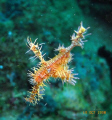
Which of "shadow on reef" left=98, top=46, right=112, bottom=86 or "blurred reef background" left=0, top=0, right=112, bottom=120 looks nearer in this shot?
"blurred reef background" left=0, top=0, right=112, bottom=120

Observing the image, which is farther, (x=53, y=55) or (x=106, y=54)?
(x=106, y=54)

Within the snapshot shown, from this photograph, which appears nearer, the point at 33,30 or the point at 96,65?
the point at 33,30

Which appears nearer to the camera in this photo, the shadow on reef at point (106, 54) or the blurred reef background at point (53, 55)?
the blurred reef background at point (53, 55)

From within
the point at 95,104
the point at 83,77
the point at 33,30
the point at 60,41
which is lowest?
the point at 95,104

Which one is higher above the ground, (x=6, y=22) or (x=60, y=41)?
(x=6, y=22)

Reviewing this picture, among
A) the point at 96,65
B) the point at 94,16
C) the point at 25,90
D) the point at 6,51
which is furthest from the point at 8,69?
the point at 94,16

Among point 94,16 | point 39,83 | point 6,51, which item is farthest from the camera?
point 94,16

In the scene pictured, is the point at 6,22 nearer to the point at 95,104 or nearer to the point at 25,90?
the point at 25,90

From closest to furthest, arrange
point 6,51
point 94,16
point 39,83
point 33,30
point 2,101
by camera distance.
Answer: point 39,83
point 2,101
point 6,51
point 33,30
point 94,16
